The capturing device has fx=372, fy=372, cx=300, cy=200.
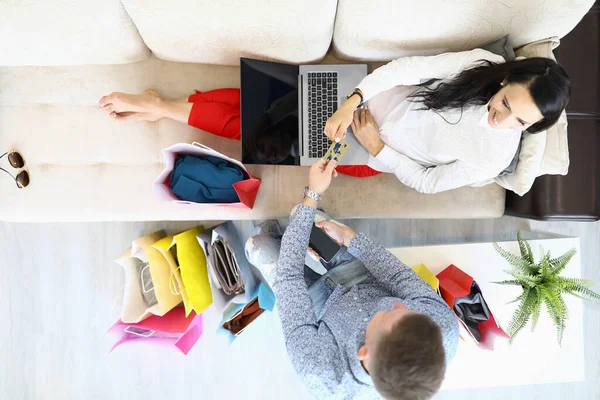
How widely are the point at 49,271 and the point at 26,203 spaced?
568mm

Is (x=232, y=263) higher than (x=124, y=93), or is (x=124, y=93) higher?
(x=124, y=93)

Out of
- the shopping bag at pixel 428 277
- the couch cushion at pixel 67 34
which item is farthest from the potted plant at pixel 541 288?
the couch cushion at pixel 67 34

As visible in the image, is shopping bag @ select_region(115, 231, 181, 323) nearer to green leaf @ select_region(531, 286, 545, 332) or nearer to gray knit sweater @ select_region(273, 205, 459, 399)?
gray knit sweater @ select_region(273, 205, 459, 399)

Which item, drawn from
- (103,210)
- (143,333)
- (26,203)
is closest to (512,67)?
(103,210)

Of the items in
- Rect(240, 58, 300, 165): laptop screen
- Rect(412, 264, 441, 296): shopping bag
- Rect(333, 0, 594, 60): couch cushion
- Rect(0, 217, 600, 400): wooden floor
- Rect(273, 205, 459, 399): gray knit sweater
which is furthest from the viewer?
Rect(0, 217, 600, 400): wooden floor

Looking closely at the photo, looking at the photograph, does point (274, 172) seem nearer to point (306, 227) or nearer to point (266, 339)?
point (306, 227)

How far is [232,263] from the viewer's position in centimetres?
158

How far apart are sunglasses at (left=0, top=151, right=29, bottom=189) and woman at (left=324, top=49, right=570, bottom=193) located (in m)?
1.23

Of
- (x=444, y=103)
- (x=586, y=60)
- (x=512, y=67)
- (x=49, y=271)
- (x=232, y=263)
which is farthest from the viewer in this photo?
(x=49, y=271)

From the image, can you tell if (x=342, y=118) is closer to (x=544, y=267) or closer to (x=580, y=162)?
(x=580, y=162)

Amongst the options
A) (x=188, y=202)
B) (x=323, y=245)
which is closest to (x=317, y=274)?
(x=323, y=245)

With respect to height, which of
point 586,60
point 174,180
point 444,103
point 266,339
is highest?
point 586,60

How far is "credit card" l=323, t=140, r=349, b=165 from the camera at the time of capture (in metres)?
1.33

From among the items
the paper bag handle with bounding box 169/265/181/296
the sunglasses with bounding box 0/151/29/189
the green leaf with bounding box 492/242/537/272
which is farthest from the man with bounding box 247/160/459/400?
the sunglasses with bounding box 0/151/29/189
